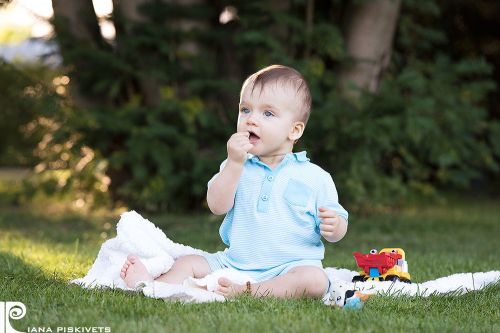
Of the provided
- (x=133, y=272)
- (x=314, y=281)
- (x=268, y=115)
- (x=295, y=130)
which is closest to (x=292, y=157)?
(x=295, y=130)

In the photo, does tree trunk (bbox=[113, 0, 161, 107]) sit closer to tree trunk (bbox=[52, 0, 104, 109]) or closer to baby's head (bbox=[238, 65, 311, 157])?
tree trunk (bbox=[52, 0, 104, 109])

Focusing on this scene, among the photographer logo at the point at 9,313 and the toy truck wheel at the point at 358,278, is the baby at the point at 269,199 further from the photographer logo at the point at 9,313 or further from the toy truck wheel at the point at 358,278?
the photographer logo at the point at 9,313

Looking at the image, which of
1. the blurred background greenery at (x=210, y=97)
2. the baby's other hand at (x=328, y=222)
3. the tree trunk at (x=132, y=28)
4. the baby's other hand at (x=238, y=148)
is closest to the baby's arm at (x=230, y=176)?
the baby's other hand at (x=238, y=148)

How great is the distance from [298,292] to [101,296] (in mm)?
805

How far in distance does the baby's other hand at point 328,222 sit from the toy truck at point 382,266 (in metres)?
0.44

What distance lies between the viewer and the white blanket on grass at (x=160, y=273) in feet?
10.7

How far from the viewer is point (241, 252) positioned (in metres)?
3.42

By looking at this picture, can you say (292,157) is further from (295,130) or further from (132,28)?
(132,28)

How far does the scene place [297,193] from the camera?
11.2 ft

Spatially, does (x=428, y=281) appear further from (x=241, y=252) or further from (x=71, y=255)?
(x=71, y=255)

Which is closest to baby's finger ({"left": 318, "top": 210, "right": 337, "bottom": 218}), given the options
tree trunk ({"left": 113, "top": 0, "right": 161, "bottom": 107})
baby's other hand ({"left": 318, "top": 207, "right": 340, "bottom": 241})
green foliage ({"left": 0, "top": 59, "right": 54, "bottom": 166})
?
baby's other hand ({"left": 318, "top": 207, "right": 340, "bottom": 241})

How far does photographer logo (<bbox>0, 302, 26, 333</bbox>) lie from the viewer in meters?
2.63

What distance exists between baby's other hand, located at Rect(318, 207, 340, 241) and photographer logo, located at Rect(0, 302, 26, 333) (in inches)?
48.8

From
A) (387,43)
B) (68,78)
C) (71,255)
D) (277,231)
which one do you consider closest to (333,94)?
(387,43)
